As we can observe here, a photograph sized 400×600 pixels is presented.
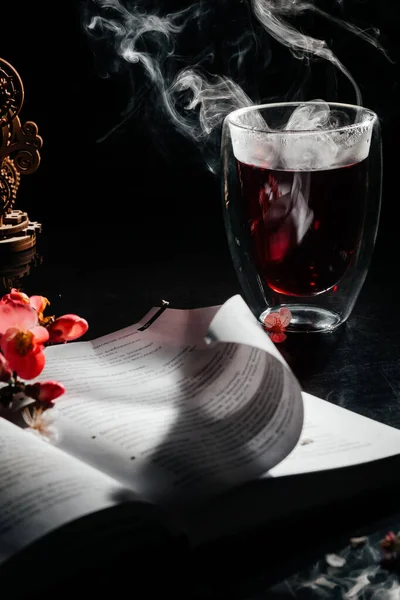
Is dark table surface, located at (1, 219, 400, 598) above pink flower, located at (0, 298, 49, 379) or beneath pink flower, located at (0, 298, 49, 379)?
beneath

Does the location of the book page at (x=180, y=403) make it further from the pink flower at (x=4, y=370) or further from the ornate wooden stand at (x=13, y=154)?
the ornate wooden stand at (x=13, y=154)

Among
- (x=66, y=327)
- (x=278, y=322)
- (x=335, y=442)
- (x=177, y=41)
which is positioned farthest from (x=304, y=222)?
(x=177, y=41)

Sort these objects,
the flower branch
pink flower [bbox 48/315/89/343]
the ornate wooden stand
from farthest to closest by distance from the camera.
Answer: the ornate wooden stand → pink flower [bbox 48/315/89/343] → the flower branch

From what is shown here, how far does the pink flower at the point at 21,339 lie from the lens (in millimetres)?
875

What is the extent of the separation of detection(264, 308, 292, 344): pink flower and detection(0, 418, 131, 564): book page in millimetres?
476

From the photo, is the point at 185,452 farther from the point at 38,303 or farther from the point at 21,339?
the point at 38,303

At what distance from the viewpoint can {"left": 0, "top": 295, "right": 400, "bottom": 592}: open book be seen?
25.3 inches

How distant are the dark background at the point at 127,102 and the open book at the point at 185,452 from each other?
2.75ft

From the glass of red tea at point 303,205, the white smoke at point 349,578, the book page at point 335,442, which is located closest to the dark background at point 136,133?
the glass of red tea at point 303,205

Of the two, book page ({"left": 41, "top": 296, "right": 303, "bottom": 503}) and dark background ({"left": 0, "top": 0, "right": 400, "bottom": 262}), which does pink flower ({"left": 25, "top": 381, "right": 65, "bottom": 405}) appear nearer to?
book page ({"left": 41, "top": 296, "right": 303, "bottom": 503})

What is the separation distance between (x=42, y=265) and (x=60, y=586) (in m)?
0.90

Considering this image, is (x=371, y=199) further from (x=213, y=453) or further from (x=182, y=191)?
(x=182, y=191)

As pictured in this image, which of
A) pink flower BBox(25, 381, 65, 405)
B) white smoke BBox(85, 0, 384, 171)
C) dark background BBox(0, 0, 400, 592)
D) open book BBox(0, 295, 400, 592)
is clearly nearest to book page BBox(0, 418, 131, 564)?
open book BBox(0, 295, 400, 592)

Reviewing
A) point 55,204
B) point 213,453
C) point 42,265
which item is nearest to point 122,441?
point 213,453
